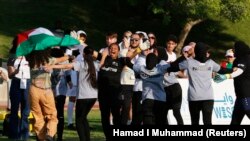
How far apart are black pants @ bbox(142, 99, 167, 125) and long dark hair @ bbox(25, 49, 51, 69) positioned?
1972 millimetres

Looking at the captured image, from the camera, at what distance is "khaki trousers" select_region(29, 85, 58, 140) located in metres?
12.1

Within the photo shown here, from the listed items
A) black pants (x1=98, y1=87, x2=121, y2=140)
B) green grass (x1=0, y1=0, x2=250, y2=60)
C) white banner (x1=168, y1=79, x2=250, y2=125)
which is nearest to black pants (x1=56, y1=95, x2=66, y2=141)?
black pants (x1=98, y1=87, x2=121, y2=140)

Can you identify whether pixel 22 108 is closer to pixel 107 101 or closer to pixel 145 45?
pixel 107 101

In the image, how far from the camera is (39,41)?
12.6 metres

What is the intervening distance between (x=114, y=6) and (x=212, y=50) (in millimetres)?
8600

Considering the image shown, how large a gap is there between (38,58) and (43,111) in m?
0.93

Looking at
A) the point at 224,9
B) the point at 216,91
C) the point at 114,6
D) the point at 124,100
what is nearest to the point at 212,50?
the point at 224,9

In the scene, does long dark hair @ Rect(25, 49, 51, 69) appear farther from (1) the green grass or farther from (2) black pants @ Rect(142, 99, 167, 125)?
(1) the green grass

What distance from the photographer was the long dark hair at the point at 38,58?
1232 cm

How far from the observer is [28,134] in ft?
48.2

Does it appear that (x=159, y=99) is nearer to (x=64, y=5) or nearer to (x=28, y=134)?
(x=28, y=134)

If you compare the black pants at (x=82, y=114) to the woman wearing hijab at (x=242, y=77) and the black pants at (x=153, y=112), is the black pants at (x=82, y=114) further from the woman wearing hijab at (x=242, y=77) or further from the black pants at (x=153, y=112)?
the woman wearing hijab at (x=242, y=77)

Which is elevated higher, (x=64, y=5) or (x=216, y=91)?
(x=64, y=5)

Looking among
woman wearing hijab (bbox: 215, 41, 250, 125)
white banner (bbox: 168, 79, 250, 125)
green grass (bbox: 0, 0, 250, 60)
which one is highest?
green grass (bbox: 0, 0, 250, 60)
